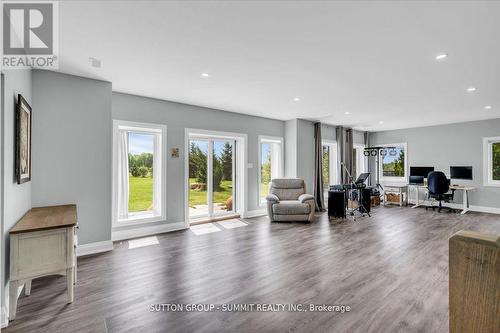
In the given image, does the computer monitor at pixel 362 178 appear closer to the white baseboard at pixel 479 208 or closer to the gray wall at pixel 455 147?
the gray wall at pixel 455 147

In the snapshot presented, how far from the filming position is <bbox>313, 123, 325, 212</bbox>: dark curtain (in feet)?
23.6

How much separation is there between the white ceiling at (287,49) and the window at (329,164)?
11.4 feet

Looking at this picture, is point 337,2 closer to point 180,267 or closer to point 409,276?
point 409,276

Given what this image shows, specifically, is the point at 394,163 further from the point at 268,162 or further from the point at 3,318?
the point at 3,318

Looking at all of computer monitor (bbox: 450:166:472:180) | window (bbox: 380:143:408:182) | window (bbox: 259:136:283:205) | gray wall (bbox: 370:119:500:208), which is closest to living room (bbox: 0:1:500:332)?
window (bbox: 259:136:283:205)

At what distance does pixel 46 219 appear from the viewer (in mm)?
2547

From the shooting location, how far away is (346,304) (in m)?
2.30

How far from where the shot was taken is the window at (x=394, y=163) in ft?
28.7

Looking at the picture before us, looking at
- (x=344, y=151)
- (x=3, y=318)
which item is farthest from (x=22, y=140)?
(x=344, y=151)

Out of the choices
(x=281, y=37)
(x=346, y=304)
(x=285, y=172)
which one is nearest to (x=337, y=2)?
(x=281, y=37)

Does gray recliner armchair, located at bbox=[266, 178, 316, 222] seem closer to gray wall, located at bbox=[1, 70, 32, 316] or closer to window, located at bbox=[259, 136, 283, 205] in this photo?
window, located at bbox=[259, 136, 283, 205]

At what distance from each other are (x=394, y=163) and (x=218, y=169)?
679 centimetres

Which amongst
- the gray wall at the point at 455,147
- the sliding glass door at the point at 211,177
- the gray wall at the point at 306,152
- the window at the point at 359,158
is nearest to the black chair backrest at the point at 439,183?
the gray wall at the point at 455,147

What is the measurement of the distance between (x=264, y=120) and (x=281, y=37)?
414cm
